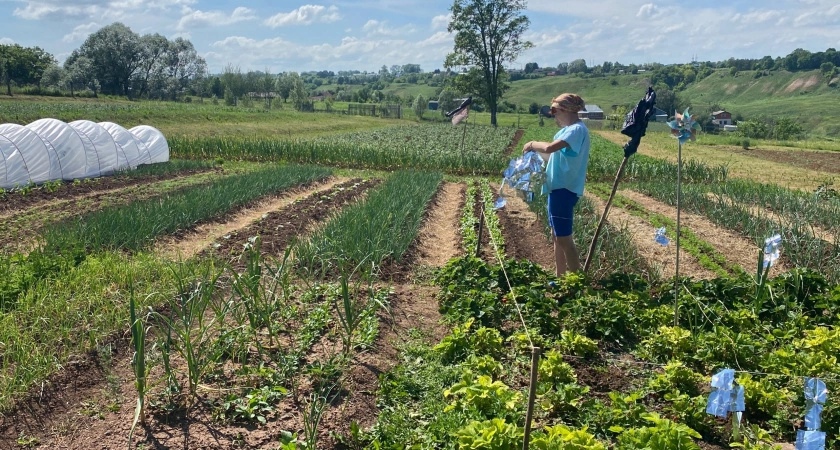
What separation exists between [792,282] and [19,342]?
5671 mm

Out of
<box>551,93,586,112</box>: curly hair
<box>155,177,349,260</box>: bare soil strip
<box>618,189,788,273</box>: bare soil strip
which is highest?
<box>551,93,586,112</box>: curly hair

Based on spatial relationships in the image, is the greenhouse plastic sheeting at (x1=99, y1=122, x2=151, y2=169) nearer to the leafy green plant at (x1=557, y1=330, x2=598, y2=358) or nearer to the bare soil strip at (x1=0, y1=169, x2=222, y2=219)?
the bare soil strip at (x1=0, y1=169, x2=222, y2=219)

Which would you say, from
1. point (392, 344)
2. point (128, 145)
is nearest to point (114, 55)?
point (128, 145)

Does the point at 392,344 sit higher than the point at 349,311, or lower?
lower

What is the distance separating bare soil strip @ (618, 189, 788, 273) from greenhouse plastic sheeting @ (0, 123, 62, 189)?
37.1ft

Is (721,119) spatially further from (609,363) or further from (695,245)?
(609,363)

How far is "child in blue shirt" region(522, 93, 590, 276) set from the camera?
4660 millimetres

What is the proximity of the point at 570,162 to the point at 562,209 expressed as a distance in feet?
1.34

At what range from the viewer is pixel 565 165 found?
478 cm

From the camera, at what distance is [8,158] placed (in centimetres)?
1052

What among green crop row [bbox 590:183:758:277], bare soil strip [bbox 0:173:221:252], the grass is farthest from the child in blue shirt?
the grass

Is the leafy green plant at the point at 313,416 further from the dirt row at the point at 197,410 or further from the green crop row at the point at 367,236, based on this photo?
the green crop row at the point at 367,236

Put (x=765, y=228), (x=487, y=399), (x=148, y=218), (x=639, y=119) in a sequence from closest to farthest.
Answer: (x=487, y=399) < (x=639, y=119) < (x=148, y=218) < (x=765, y=228)

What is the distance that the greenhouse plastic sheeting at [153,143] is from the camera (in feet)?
48.5
